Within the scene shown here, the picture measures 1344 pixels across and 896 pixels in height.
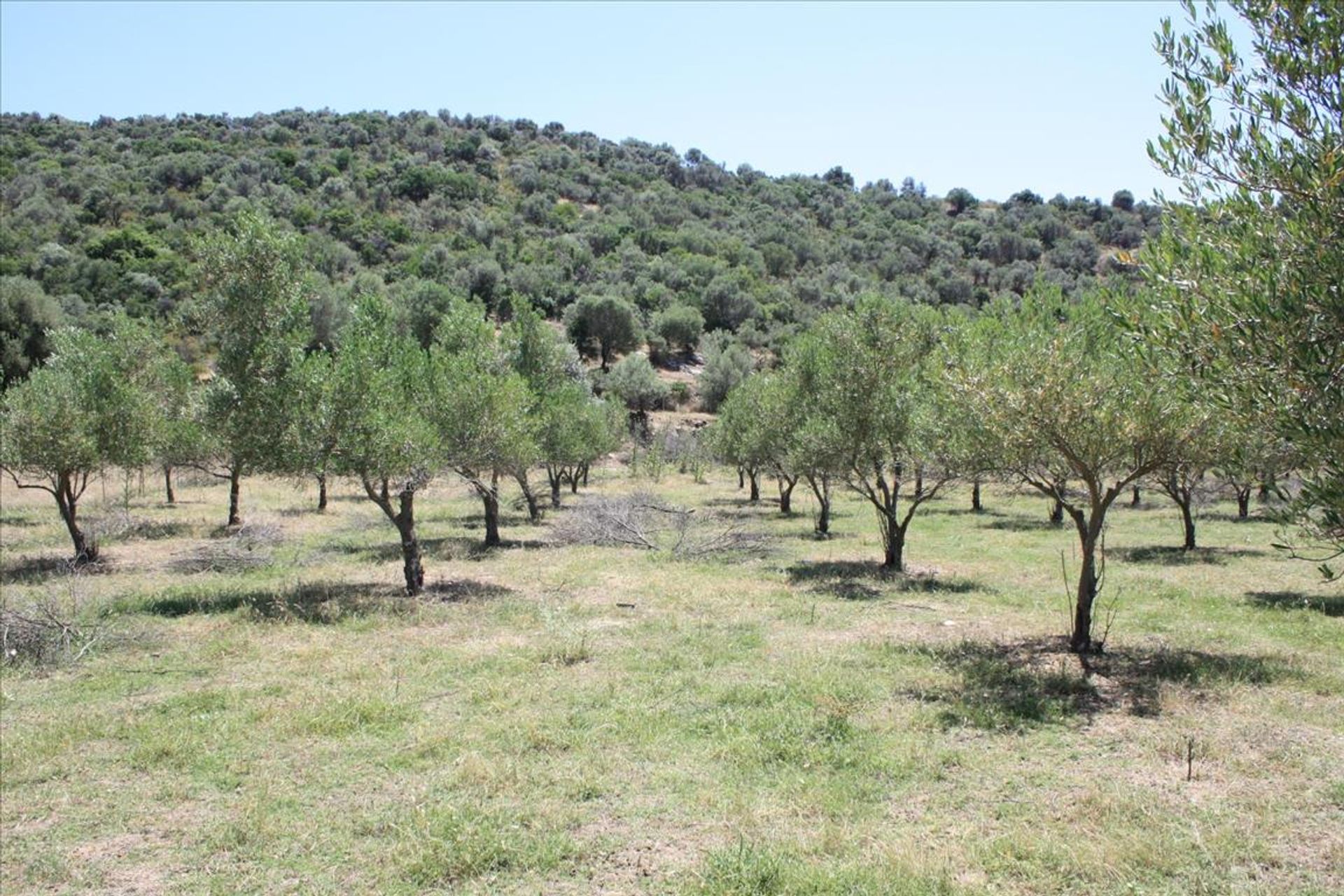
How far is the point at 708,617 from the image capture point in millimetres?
18484

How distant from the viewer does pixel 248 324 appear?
73.0 ft

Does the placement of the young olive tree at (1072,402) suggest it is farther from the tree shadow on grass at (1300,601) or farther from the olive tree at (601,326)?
the olive tree at (601,326)

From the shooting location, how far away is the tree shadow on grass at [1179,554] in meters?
26.1

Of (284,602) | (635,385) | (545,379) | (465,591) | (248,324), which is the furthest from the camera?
(635,385)

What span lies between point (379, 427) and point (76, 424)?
422 inches

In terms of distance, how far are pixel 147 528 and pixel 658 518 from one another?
20290 mm

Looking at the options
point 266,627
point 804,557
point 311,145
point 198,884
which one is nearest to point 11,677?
point 266,627

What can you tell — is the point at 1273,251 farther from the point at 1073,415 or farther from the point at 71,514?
the point at 71,514

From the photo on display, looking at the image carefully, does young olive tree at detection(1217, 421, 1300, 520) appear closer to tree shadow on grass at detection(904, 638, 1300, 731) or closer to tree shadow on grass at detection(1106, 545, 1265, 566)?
tree shadow on grass at detection(904, 638, 1300, 731)

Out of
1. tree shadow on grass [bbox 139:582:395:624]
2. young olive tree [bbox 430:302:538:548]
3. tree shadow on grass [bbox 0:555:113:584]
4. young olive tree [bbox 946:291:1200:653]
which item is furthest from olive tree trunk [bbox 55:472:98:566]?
young olive tree [bbox 946:291:1200:653]

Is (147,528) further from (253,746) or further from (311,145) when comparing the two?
(311,145)

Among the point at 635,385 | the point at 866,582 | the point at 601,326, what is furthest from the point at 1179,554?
the point at 601,326

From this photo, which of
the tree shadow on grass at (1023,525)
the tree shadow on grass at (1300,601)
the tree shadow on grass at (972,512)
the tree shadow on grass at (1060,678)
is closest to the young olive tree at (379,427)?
the tree shadow on grass at (1060,678)

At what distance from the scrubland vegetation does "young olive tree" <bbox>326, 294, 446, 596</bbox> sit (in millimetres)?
99
